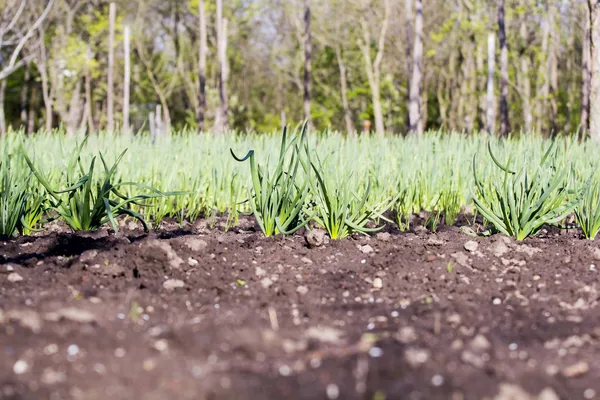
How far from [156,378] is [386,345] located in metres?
0.49

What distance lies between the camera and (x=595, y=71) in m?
6.44

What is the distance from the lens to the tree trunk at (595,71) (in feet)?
20.6

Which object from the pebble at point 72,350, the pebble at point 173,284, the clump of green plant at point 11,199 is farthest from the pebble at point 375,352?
the clump of green plant at point 11,199

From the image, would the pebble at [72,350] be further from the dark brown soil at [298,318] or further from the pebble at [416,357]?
the pebble at [416,357]

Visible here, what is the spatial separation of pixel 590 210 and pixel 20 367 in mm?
2367

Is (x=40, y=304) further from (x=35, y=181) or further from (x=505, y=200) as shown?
(x=505, y=200)

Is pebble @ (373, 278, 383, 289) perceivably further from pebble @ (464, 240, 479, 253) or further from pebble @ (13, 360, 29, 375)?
pebble @ (13, 360, 29, 375)

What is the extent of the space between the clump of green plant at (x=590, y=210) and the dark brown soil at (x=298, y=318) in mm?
99

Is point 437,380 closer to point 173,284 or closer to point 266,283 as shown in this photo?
point 266,283

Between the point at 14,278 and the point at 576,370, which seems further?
the point at 14,278

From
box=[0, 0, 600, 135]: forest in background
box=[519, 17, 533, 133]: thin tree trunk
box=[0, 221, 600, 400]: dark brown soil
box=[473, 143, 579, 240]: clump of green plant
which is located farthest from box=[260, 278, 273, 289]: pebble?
box=[519, 17, 533, 133]: thin tree trunk

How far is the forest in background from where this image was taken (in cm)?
1639

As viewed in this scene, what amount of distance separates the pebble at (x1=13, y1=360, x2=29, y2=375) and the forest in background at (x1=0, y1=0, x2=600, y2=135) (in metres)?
12.8

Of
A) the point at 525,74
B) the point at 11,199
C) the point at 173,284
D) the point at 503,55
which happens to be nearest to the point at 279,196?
the point at 173,284
